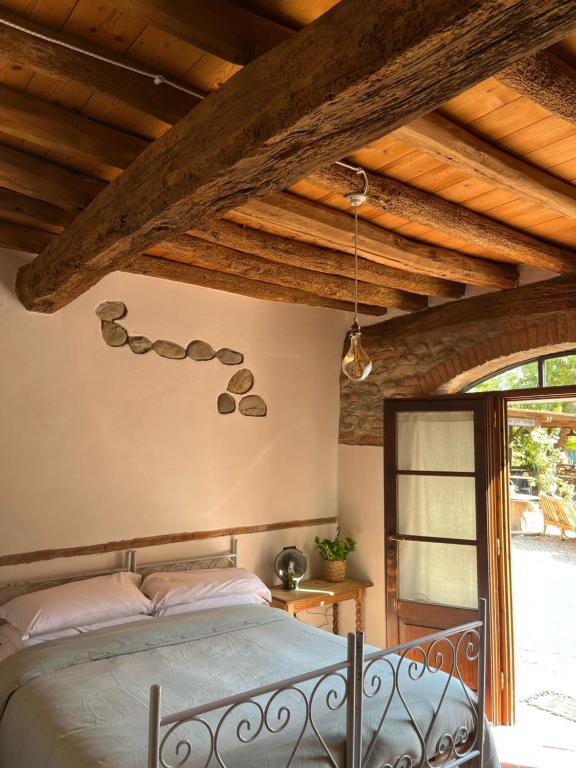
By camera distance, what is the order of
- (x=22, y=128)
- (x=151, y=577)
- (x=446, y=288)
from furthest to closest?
(x=446, y=288) → (x=151, y=577) → (x=22, y=128)

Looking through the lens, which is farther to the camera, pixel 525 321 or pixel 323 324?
pixel 323 324

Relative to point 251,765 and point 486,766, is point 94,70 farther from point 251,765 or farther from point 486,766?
point 486,766

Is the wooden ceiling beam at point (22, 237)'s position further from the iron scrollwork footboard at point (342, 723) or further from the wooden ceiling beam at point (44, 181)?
the iron scrollwork footboard at point (342, 723)

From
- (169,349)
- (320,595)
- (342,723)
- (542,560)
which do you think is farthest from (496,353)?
(542,560)

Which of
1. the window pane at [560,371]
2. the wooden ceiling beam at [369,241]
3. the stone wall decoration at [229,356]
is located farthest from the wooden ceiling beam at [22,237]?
the window pane at [560,371]

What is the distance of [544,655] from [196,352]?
13.8ft

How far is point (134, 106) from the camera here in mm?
2023

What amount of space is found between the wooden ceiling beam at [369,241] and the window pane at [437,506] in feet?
4.47

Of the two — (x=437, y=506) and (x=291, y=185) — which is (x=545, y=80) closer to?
(x=291, y=185)

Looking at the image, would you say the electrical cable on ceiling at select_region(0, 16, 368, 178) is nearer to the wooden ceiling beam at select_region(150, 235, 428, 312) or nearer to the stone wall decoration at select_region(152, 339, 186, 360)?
the wooden ceiling beam at select_region(150, 235, 428, 312)

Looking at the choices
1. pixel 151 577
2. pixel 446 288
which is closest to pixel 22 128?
pixel 151 577

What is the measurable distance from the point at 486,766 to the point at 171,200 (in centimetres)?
275

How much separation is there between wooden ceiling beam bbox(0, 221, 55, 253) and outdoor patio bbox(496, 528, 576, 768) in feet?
13.1

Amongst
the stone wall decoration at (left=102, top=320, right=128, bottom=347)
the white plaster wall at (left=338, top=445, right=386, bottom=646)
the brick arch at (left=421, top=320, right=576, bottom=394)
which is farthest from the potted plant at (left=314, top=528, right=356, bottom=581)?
the stone wall decoration at (left=102, top=320, right=128, bottom=347)
